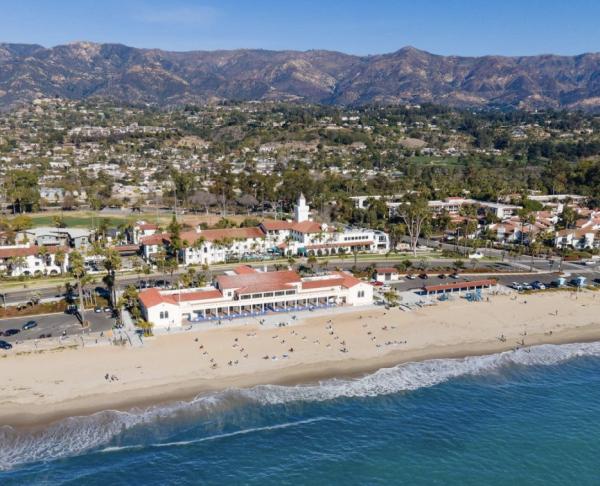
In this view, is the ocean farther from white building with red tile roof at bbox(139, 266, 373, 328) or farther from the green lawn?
the green lawn

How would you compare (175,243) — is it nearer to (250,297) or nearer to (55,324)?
(250,297)

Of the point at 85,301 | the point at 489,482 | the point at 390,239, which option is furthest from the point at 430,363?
the point at 390,239

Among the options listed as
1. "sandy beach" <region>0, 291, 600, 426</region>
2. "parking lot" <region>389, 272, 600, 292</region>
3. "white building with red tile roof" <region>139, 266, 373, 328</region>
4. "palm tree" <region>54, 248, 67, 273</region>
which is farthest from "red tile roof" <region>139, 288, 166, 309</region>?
"parking lot" <region>389, 272, 600, 292</region>

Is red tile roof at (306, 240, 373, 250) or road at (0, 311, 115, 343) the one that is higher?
red tile roof at (306, 240, 373, 250)

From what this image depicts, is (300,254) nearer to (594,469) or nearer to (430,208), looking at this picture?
(430,208)

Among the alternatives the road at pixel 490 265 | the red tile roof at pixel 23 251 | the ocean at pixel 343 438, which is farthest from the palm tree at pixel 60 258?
the ocean at pixel 343 438

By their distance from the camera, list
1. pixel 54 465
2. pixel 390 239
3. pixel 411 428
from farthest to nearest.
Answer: pixel 390 239, pixel 411 428, pixel 54 465
